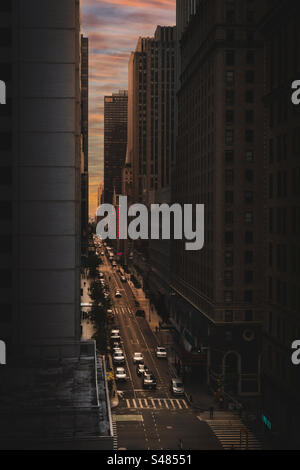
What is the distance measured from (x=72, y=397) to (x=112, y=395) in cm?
4611

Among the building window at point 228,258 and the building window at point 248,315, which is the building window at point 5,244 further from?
the building window at point 248,315

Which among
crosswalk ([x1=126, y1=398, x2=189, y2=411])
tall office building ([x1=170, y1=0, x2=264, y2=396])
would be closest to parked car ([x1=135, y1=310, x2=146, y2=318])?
tall office building ([x1=170, y1=0, x2=264, y2=396])

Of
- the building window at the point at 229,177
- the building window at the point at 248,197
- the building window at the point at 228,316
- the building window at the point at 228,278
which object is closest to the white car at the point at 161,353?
the building window at the point at 228,316

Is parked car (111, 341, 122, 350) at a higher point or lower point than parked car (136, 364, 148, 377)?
higher

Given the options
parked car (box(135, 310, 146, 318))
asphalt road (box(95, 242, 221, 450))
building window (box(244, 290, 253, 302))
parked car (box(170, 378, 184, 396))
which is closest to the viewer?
asphalt road (box(95, 242, 221, 450))

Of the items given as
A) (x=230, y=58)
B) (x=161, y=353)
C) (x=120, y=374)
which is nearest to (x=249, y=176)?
(x=230, y=58)

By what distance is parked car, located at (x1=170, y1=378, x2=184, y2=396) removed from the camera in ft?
268

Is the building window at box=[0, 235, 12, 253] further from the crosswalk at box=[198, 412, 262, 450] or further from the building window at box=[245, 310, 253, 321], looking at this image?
the building window at box=[245, 310, 253, 321]

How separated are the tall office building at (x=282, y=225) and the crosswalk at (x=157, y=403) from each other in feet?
40.4

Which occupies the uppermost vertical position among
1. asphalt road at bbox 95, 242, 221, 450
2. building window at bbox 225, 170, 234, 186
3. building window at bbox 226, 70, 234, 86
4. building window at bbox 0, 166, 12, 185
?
building window at bbox 226, 70, 234, 86

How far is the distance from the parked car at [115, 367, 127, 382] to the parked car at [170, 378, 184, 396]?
23.4 ft

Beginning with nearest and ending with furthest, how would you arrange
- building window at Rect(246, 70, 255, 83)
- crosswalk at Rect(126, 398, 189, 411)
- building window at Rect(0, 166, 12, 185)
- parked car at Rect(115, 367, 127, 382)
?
building window at Rect(0, 166, 12, 185) < crosswalk at Rect(126, 398, 189, 411) < building window at Rect(246, 70, 255, 83) < parked car at Rect(115, 367, 127, 382)
